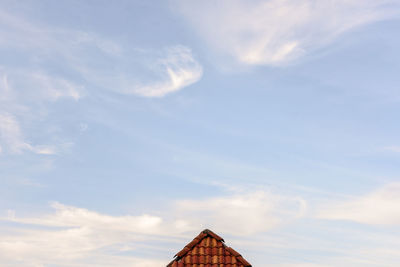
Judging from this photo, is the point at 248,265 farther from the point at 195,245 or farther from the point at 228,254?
the point at 195,245

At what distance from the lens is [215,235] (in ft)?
69.1

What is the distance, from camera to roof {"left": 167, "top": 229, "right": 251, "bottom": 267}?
20.6 m

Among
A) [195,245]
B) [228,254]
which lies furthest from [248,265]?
[195,245]

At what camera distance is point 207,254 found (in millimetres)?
20797

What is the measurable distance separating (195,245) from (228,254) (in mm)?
1352

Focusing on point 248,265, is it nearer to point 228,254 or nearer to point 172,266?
point 228,254

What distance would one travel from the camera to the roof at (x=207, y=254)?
67.5 ft

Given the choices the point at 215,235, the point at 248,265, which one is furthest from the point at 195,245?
the point at 248,265

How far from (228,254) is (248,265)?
906 mm

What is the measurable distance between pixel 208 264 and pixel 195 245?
0.92 m

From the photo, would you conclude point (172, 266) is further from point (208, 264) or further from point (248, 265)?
point (248, 265)

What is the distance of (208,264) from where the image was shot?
67.5ft

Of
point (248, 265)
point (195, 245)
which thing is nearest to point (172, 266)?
point (195, 245)

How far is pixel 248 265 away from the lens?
2044cm
